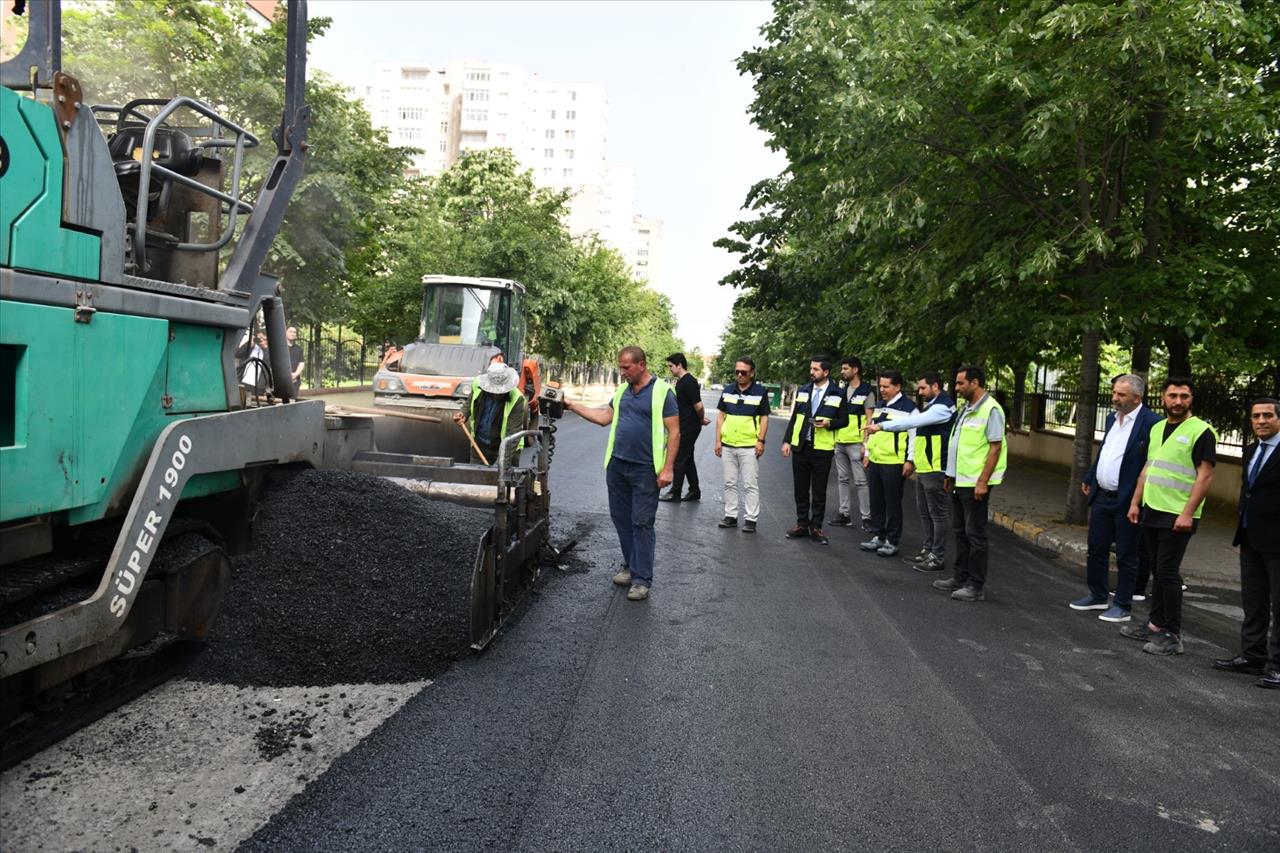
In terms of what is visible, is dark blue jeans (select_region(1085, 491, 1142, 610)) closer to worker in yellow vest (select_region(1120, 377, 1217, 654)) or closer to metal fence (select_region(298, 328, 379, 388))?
worker in yellow vest (select_region(1120, 377, 1217, 654))

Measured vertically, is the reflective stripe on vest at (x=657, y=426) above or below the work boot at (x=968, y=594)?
above

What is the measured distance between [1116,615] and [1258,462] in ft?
5.14

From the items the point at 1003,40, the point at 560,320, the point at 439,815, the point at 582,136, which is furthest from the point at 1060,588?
the point at 582,136

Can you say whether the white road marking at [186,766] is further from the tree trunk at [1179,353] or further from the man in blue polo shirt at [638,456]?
Result: the tree trunk at [1179,353]

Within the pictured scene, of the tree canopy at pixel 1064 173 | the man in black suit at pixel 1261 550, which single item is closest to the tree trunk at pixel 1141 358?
the tree canopy at pixel 1064 173

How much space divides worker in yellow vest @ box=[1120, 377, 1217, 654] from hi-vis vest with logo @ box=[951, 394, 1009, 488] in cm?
121

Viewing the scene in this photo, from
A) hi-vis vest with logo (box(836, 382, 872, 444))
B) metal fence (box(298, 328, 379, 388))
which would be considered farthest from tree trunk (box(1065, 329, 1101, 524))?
metal fence (box(298, 328, 379, 388))

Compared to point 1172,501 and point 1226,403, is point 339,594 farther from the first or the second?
point 1226,403

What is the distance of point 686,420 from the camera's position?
11945 mm

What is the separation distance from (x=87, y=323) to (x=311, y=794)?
6.01ft

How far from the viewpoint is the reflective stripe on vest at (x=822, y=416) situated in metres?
9.73

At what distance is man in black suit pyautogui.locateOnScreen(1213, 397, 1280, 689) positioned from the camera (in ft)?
17.8

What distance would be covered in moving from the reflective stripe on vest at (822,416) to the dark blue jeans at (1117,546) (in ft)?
9.86

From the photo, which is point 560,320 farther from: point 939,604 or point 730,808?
point 730,808
